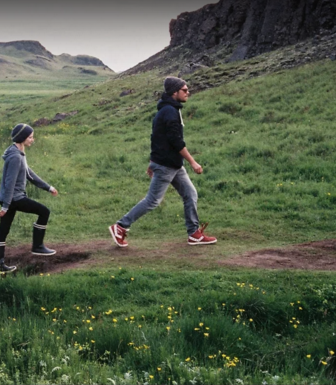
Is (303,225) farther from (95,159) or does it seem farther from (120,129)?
(120,129)

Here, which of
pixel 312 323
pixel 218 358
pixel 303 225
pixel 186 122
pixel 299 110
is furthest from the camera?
pixel 186 122

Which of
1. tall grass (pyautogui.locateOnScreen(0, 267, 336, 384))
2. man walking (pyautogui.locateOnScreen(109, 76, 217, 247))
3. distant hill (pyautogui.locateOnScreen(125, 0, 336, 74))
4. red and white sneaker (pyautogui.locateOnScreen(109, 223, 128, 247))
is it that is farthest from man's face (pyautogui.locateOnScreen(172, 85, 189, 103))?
distant hill (pyautogui.locateOnScreen(125, 0, 336, 74))

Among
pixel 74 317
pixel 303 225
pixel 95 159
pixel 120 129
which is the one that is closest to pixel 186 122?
pixel 120 129

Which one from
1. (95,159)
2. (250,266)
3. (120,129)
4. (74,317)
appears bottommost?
(74,317)

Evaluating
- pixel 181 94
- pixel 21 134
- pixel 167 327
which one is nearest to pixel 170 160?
pixel 181 94

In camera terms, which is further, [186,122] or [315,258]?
[186,122]

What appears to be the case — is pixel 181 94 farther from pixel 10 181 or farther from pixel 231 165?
pixel 231 165

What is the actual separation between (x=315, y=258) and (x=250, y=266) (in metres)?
1.24

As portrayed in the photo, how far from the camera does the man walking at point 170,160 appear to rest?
8453 millimetres

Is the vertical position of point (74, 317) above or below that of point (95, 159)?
below

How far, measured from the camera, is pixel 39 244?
29.6 ft

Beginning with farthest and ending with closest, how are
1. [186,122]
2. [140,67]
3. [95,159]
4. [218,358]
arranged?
[140,67] < [186,122] < [95,159] < [218,358]

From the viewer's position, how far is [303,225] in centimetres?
1071

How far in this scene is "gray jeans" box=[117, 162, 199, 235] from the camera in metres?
8.73
